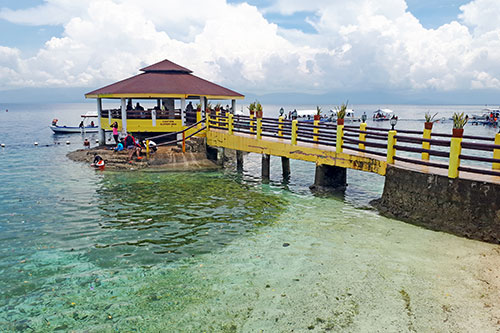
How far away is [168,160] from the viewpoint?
68.8ft

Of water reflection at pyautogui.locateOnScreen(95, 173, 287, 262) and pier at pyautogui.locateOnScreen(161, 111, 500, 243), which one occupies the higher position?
pier at pyautogui.locateOnScreen(161, 111, 500, 243)

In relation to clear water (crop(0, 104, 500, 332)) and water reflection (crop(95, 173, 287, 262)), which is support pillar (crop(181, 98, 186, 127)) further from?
clear water (crop(0, 104, 500, 332))

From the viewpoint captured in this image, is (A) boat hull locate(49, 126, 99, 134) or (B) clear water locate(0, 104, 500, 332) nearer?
(B) clear water locate(0, 104, 500, 332)

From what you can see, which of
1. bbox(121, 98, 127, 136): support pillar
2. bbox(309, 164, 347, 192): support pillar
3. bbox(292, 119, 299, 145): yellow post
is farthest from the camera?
bbox(121, 98, 127, 136): support pillar

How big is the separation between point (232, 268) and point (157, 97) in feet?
59.7

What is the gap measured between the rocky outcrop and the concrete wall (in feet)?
39.4

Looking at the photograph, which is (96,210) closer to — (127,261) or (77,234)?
(77,234)

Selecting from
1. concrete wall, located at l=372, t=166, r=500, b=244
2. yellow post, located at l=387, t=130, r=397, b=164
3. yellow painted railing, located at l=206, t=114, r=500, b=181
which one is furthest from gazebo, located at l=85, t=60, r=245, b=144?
concrete wall, located at l=372, t=166, r=500, b=244

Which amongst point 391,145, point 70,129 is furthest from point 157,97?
point 70,129

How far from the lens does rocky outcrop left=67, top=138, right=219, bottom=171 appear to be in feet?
66.8

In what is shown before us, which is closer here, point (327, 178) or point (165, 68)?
point (327, 178)

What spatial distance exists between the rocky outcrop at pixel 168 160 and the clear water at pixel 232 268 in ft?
20.5

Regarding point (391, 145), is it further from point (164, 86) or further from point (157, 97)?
point (164, 86)

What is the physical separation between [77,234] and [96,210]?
246cm
